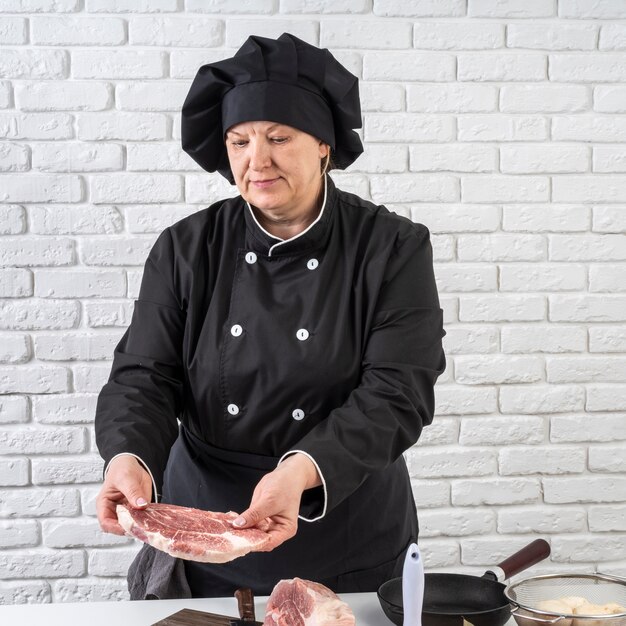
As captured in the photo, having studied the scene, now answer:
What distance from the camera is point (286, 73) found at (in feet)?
5.38

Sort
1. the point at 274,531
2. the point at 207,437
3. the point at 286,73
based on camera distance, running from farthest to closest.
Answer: the point at 207,437 → the point at 286,73 → the point at 274,531

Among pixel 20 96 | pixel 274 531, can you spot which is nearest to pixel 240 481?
pixel 274 531

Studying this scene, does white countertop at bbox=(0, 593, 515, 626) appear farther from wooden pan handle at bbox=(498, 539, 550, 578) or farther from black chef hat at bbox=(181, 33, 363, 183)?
black chef hat at bbox=(181, 33, 363, 183)

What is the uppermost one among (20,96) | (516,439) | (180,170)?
(20,96)

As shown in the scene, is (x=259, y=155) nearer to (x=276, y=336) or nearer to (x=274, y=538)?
(x=276, y=336)

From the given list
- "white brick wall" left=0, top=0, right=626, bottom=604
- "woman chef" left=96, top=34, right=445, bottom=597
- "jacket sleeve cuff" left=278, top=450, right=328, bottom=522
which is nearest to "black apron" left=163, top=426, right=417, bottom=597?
"woman chef" left=96, top=34, right=445, bottom=597

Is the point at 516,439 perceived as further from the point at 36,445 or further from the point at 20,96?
the point at 20,96

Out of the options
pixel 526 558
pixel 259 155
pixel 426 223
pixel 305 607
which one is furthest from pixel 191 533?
pixel 426 223

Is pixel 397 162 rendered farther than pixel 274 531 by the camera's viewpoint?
Yes

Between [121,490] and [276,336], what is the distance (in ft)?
1.46

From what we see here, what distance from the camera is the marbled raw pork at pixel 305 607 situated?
132 cm

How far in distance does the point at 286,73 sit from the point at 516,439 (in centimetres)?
147

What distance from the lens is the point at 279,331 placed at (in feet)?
5.63

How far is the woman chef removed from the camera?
1619mm
